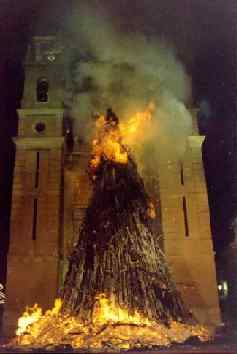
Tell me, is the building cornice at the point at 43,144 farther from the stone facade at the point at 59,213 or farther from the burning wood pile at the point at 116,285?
the burning wood pile at the point at 116,285

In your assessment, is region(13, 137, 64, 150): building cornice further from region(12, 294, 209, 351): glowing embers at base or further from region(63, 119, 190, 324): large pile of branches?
region(12, 294, 209, 351): glowing embers at base

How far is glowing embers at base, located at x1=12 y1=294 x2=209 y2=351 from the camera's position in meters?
17.1

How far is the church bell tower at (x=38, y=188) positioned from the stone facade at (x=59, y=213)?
0.06 m

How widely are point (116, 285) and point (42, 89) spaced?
1729 cm

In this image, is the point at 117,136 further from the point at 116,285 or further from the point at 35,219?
the point at 116,285

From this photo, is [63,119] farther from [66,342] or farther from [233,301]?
[233,301]

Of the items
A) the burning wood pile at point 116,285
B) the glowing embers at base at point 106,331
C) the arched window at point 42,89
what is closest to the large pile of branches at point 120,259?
the burning wood pile at point 116,285

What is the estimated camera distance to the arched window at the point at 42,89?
103ft

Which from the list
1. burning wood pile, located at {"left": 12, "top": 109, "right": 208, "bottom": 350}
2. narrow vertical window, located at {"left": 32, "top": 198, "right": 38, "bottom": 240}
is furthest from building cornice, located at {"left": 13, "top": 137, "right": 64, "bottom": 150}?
burning wood pile, located at {"left": 12, "top": 109, "right": 208, "bottom": 350}

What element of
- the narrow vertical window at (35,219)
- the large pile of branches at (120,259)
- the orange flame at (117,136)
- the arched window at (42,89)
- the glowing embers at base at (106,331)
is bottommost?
the glowing embers at base at (106,331)

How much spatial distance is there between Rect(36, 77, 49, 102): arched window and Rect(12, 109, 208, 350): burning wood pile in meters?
8.82

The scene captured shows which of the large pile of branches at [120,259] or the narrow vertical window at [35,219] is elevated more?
the narrow vertical window at [35,219]

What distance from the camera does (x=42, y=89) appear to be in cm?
3158

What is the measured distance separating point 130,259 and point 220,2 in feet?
40.3
